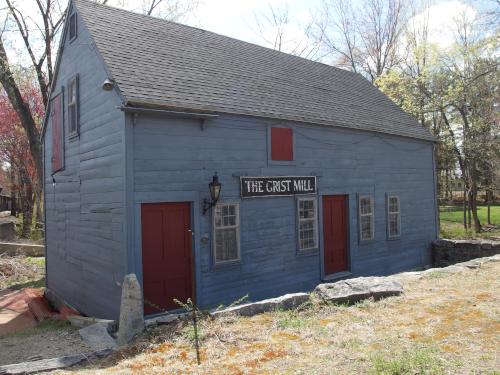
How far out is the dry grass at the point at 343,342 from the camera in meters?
4.95

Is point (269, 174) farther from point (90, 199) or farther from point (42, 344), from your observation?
point (42, 344)

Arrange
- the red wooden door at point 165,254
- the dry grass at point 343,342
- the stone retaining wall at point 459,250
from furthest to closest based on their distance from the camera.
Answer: the stone retaining wall at point 459,250, the red wooden door at point 165,254, the dry grass at point 343,342

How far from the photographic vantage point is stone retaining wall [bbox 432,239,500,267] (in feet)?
48.2

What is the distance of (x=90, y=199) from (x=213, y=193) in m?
2.75

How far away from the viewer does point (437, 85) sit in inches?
963

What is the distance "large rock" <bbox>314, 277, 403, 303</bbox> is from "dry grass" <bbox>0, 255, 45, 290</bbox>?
32.9 ft

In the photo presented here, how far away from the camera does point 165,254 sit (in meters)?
8.74

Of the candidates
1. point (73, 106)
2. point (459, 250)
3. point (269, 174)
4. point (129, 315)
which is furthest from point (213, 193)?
point (459, 250)

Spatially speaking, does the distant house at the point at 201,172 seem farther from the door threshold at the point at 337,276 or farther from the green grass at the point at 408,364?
the green grass at the point at 408,364

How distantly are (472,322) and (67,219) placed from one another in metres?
9.07

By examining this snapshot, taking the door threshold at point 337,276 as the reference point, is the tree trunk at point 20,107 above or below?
above

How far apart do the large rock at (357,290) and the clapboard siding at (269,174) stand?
7.45 ft

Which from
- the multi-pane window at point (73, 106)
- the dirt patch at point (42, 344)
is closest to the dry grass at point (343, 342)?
the dirt patch at point (42, 344)

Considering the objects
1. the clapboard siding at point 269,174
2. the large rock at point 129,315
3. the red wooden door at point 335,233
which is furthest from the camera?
the red wooden door at point 335,233
